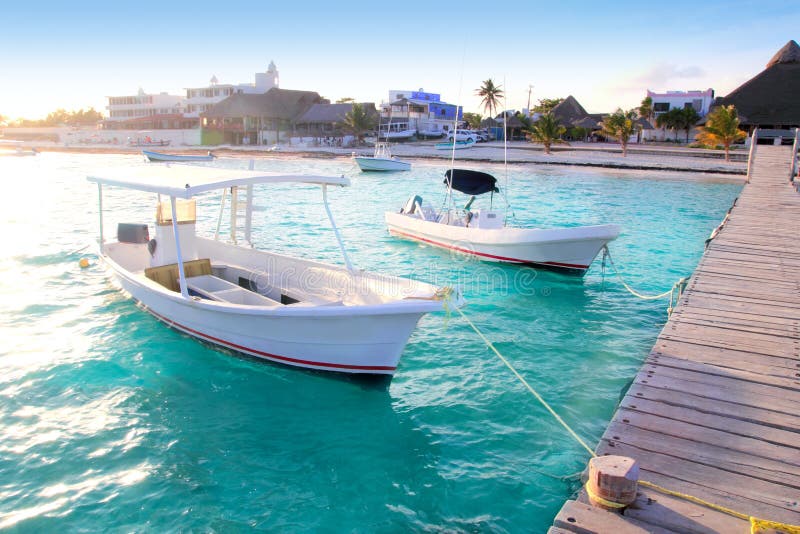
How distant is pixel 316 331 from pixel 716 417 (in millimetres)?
4653

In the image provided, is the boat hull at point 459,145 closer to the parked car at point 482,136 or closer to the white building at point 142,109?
the parked car at point 482,136

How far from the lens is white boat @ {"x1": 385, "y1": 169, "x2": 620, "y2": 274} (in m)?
13.5

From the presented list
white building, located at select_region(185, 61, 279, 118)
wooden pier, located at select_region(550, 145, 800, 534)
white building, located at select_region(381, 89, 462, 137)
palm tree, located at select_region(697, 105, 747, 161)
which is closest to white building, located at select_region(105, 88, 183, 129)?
white building, located at select_region(185, 61, 279, 118)

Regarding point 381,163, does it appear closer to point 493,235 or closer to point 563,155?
point 563,155

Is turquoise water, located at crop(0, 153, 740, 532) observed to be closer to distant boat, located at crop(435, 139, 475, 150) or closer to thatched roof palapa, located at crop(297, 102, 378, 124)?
distant boat, located at crop(435, 139, 475, 150)

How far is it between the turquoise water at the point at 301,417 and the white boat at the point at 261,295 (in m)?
0.54

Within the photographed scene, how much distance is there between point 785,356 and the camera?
21.3 ft

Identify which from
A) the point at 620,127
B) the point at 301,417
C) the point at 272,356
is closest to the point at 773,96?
the point at 620,127

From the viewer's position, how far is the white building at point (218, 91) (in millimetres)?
83250

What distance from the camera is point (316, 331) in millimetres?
7355

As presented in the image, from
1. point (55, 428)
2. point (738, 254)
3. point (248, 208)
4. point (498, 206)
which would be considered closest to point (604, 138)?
point (498, 206)

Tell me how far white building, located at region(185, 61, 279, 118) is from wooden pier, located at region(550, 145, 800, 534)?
8321cm

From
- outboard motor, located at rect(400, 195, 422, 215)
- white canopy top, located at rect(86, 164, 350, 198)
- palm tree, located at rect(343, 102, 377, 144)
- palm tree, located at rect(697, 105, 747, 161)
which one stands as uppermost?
palm tree, located at rect(343, 102, 377, 144)

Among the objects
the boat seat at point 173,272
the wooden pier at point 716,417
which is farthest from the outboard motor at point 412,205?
the wooden pier at point 716,417
